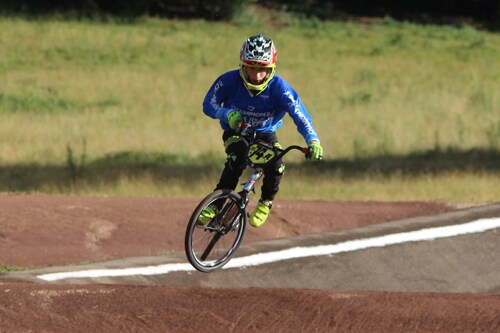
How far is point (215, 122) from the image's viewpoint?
1171 inches

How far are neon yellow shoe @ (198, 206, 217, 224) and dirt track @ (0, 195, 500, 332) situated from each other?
597 mm

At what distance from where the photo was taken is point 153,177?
75.8ft

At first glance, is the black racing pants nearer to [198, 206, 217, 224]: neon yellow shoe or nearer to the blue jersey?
the blue jersey

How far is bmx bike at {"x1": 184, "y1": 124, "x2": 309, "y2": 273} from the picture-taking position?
10.9 m

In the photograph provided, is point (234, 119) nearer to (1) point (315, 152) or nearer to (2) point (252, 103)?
(2) point (252, 103)

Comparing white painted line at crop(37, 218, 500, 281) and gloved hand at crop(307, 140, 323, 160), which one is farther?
white painted line at crop(37, 218, 500, 281)

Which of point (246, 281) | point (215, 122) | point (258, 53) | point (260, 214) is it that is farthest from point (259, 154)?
point (215, 122)

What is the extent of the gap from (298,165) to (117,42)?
18216 mm

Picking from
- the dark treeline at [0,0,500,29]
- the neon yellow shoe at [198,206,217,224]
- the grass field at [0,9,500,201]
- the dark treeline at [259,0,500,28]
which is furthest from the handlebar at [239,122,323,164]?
the dark treeline at [259,0,500,28]

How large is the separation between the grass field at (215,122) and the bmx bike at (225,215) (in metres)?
9.75

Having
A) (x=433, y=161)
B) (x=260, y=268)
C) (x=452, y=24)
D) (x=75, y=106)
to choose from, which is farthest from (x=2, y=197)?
(x=452, y=24)

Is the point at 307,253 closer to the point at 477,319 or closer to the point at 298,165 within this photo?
the point at 477,319

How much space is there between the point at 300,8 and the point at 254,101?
42.7 meters

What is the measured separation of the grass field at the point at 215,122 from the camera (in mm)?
23266
